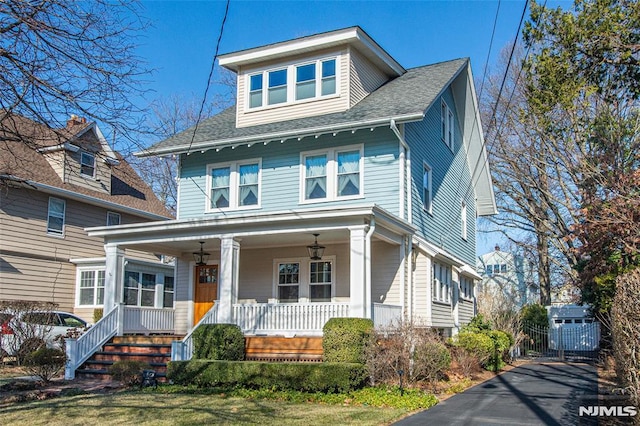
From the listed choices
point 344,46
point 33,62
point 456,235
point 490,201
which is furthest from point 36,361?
point 490,201

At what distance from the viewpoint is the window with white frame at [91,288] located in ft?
77.7

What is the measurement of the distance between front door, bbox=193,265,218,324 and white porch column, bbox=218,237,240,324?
12.4 ft

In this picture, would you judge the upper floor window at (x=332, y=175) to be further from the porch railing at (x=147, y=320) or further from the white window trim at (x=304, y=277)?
the porch railing at (x=147, y=320)

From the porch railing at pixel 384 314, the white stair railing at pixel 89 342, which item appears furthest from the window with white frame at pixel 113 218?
the porch railing at pixel 384 314

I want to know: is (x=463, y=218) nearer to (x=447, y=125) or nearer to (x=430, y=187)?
(x=447, y=125)

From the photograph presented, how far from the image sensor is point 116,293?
17.1m

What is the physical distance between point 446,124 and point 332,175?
20.8 ft

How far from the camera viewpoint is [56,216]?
923 inches

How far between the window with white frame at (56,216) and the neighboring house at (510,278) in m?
27.3

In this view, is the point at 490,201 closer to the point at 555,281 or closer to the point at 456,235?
the point at 456,235

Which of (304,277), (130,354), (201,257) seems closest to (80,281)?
(201,257)

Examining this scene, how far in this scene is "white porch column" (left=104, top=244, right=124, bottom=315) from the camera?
1708cm

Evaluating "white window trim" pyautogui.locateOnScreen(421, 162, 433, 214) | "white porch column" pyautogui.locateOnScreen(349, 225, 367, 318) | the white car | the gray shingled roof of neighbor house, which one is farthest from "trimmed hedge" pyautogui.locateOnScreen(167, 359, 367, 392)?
"white window trim" pyautogui.locateOnScreen(421, 162, 433, 214)

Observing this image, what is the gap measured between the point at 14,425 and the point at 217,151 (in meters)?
11.5
